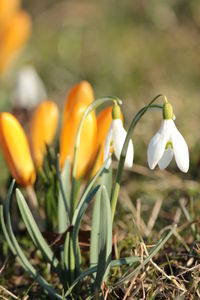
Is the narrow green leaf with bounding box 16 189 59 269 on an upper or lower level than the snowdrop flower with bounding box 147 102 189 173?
lower

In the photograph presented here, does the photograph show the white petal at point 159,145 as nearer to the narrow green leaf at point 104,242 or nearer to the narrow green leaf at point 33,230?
the narrow green leaf at point 104,242

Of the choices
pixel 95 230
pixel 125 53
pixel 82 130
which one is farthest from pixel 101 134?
pixel 125 53

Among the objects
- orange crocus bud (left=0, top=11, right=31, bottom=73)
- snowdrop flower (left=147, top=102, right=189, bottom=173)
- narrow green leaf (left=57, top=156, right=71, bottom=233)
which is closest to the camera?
snowdrop flower (left=147, top=102, right=189, bottom=173)

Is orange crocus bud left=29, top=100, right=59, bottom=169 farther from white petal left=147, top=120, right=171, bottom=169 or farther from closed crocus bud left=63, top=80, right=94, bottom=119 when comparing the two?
white petal left=147, top=120, right=171, bottom=169

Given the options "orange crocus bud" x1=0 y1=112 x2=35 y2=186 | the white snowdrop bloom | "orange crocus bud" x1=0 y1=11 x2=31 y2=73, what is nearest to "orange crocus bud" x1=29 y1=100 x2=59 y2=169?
"orange crocus bud" x1=0 y1=112 x2=35 y2=186

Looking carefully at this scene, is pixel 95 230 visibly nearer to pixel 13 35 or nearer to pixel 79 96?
pixel 79 96

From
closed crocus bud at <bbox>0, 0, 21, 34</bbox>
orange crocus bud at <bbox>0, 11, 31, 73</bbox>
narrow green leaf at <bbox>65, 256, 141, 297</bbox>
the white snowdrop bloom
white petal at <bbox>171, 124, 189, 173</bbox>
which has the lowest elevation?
narrow green leaf at <bbox>65, 256, 141, 297</bbox>

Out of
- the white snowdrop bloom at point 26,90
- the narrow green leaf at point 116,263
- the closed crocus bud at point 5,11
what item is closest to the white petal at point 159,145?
the narrow green leaf at point 116,263

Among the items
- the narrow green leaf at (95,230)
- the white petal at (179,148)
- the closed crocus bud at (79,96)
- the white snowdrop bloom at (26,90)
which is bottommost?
the narrow green leaf at (95,230)
